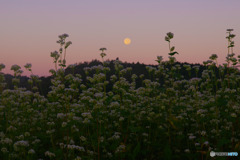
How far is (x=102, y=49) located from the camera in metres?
9.09

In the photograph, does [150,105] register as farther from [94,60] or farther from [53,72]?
[94,60]

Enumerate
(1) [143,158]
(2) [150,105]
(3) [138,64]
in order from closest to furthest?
1. (1) [143,158]
2. (2) [150,105]
3. (3) [138,64]

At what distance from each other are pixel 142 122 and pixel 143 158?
2394 mm

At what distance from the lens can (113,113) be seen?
779 centimetres

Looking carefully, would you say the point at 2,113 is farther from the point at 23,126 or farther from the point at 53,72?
the point at 53,72

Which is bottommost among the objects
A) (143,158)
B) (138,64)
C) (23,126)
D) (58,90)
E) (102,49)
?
(143,158)

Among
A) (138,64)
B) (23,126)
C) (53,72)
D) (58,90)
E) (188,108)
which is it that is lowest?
(23,126)

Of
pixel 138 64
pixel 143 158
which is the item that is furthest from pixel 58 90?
pixel 138 64

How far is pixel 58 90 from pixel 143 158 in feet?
10.3

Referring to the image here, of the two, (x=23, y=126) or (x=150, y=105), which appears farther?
(x=150, y=105)

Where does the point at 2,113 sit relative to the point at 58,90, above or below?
below

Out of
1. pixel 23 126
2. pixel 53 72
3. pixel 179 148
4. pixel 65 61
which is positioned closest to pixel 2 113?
pixel 23 126

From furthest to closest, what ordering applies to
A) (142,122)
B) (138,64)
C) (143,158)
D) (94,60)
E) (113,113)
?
(94,60)
(138,64)
(142,122)
(113,113)
(143,158)

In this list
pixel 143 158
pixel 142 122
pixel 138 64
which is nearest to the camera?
pixel 143 158
